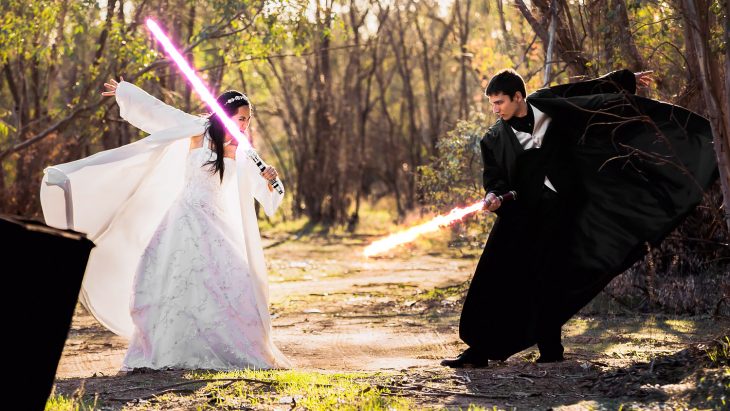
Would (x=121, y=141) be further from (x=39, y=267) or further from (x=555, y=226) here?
(x=39, y=267)

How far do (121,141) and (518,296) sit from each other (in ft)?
49.7

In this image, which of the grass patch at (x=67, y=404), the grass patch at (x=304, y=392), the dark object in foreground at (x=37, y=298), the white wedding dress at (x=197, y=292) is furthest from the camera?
the white wedding dress at (x=197, y=292)

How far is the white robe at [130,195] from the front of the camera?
27.8ft

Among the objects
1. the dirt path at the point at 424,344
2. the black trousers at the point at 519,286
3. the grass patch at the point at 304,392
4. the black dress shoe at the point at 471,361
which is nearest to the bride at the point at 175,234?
the dirt path at the point at 424,344

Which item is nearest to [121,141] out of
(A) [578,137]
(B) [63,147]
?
(B) [63,147]

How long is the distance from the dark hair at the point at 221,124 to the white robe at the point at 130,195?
0.46ft

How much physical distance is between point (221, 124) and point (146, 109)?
2.55 feet

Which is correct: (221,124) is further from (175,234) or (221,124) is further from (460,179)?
(460,179)

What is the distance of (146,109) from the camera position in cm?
859

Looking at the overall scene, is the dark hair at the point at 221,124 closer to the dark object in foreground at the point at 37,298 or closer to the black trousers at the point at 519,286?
the black trousers at the point at 519,286

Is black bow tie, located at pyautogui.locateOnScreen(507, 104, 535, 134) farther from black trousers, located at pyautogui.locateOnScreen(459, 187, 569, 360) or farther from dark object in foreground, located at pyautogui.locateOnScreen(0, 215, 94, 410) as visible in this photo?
dark object in foreground, located at pyautogui.locateOnScreen(0, 215, 94, 410)

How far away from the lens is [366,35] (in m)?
33.0

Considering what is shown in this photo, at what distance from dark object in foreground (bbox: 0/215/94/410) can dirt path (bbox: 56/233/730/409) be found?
197 centimetres

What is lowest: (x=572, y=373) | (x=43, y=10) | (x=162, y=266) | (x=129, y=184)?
(x=572, y=373)
